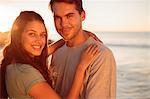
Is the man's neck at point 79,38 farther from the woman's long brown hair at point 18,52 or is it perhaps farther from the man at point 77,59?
the woman's long brown hair at point 18,52

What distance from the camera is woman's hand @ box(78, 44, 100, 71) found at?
1.18 meters

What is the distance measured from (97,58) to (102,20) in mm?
274

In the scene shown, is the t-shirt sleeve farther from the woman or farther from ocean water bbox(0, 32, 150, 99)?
ocean water bbox(0, 32, 150, 99)

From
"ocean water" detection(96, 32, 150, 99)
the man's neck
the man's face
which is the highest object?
the man's face

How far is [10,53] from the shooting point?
3.87 feet

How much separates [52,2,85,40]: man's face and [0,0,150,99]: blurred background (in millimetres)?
74

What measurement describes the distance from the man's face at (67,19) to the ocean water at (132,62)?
0.09m

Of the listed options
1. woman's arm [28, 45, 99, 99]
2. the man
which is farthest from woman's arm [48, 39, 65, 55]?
woman's arm [28, 45, 99, 99]

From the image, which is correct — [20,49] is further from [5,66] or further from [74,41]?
[74,41]

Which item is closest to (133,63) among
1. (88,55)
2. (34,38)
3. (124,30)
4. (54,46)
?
(124,30)

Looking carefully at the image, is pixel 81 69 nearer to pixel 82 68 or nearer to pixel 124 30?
pixel 82 68

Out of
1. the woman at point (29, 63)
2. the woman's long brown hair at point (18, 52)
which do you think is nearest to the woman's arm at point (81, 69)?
the woman at point (29, 63)

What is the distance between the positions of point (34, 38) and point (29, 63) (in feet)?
0.37

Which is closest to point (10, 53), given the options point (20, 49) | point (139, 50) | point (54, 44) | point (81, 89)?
point (20, 49)
